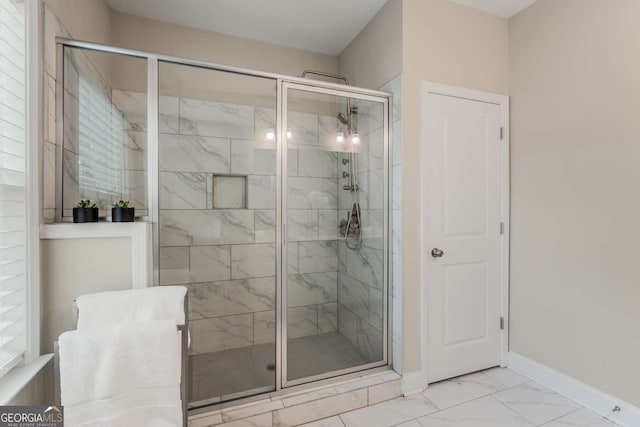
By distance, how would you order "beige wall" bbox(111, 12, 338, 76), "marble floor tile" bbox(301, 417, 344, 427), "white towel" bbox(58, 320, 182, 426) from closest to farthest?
1. "white towel" bbox(58, 320, 182, 426)
2. "marble floor tile" bbox(301, 417, 344, 427)
3. "beige wall" bbox(111, 12, 338, 76)

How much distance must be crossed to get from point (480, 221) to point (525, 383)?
122 cm

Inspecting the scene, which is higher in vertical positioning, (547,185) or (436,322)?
(547,185)

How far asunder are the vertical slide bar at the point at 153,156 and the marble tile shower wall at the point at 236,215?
0.43 ft

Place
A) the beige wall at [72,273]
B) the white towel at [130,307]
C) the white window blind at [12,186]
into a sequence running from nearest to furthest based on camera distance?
the white window blind at [12,186], the white towel at [130,307], the beige wall at [72,273]

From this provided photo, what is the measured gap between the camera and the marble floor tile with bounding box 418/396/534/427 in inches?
68.2

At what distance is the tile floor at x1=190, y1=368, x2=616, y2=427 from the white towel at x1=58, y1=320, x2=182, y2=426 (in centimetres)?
67

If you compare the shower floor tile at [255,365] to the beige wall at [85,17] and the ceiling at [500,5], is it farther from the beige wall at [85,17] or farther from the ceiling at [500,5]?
the ceiling at [500,5]

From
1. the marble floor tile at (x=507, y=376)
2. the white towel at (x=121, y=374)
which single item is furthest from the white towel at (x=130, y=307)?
the marble floor tile at (x=507, y=376)

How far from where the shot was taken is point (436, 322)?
2.13m

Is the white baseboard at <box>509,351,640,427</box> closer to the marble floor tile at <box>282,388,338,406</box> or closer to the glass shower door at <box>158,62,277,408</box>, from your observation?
the marble floor tile at <box>282,388,338,406</box>

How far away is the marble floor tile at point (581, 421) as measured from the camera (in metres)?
1.71

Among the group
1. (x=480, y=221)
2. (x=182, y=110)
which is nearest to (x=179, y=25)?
(x=182, y=110)

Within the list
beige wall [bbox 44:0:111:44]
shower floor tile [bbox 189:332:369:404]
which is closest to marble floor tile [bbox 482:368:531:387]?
shower floor tile [bbox 189:332:369:404]

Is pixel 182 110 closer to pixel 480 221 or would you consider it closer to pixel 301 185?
pixel 301 185
